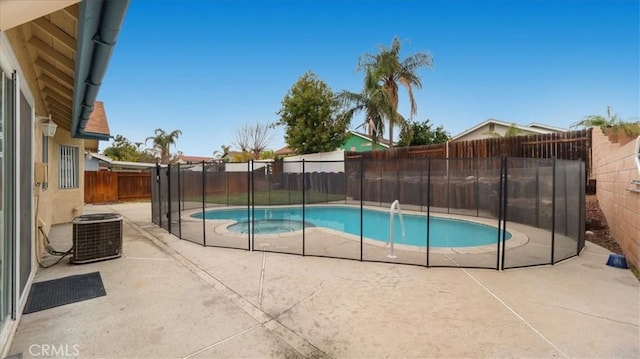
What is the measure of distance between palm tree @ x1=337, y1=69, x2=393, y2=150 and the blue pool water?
625 centimetres

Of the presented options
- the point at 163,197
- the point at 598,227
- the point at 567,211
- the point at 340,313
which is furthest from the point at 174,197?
the point at 598,227

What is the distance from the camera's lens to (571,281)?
12.8ft

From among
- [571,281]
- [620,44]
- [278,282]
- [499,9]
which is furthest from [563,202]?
[620,44]

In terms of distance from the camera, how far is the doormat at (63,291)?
10.5ft

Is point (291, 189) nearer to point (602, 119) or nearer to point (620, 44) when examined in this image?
point (602, 119)

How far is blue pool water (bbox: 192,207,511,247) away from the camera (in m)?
6.73

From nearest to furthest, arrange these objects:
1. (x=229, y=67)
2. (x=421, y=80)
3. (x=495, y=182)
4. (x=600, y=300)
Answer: (x=600, y=300) → (x=495, y=182) → (x=421, y=80) → (x=229, y=67)

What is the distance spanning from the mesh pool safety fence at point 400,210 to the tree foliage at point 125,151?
26971 mm

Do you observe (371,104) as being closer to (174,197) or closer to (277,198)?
(277,198)

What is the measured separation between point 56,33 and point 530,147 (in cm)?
1066

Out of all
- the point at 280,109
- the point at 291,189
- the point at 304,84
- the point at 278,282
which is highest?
the point at 304,84

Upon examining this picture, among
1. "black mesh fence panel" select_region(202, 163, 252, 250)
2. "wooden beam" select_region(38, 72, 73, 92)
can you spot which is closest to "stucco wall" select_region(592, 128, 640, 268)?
"black mesh fence panel" select_region(202, 163, 252, 250)

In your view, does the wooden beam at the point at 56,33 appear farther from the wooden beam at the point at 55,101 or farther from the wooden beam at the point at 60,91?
the wooden beam at the point at 55,101

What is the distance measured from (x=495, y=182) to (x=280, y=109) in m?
14.7
